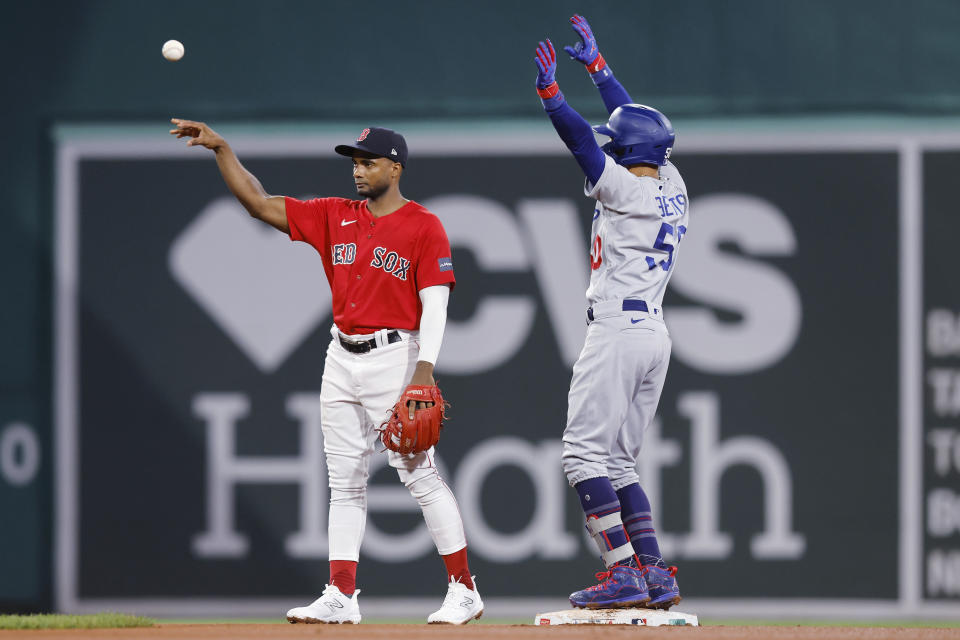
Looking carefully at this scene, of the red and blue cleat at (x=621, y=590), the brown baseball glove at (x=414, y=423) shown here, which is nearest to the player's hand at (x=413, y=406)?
the brown baseball glove at (x=414, y=423)

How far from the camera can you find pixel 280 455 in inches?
257

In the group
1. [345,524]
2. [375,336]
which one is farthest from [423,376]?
[345,524]

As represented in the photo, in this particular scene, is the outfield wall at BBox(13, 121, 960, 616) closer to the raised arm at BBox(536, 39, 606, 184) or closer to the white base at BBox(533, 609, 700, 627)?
the white base at BBox(533, 609, 700, 627)

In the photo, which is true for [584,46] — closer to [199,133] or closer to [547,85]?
[547,85]

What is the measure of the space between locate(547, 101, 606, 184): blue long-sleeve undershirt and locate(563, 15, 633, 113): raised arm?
51cm

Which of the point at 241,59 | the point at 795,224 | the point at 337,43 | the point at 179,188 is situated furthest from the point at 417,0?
the point at 795,224

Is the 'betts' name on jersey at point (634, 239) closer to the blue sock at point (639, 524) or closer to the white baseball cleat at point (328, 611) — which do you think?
the blue sock at point (639, 524)

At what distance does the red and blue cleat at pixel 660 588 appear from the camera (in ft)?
14.9

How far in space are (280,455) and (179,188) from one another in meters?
1.53

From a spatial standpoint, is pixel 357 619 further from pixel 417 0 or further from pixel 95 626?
pixel 417 0

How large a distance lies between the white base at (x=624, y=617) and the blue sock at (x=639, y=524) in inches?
9.3

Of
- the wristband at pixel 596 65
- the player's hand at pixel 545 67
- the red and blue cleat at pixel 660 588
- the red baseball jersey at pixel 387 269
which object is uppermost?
the wristband at pixel 596 65

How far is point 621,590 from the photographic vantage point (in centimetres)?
443

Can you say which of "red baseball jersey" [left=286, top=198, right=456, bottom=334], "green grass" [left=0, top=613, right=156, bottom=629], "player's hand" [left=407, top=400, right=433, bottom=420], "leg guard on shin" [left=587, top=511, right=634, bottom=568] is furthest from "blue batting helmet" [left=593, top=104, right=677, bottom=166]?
"green grass" [left=0, top=613, right=156, bottom=629]
